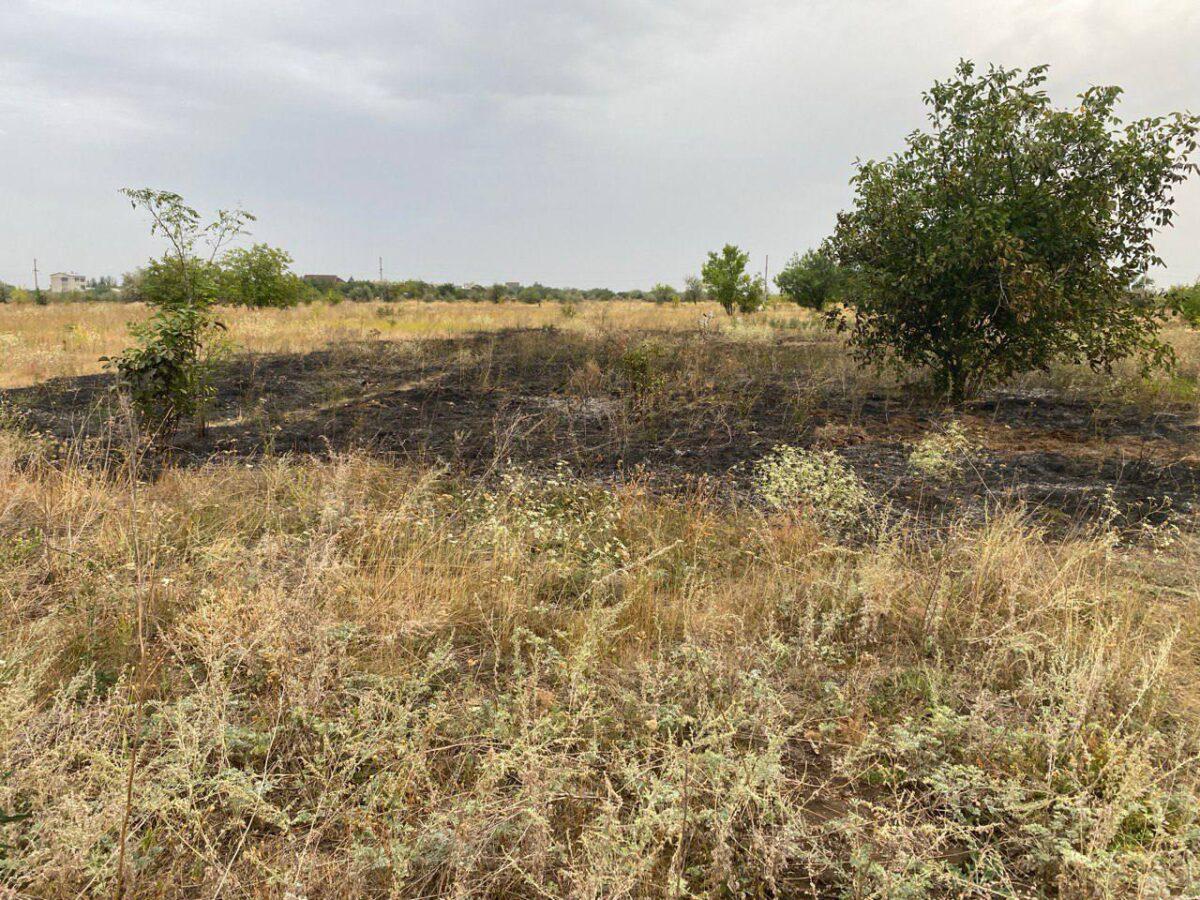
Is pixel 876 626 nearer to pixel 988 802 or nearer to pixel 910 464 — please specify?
pixel 988 802

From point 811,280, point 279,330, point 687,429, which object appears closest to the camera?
point 687,429

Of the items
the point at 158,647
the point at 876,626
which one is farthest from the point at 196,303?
the point at 876,626

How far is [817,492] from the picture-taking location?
4.57m

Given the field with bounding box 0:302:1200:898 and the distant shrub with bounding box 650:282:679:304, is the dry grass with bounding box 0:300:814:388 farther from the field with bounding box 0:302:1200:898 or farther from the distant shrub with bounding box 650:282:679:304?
the distant shrub with bounding box 650:282:679:304

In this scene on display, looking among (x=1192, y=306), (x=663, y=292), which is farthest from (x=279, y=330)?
(x=663, y=292)

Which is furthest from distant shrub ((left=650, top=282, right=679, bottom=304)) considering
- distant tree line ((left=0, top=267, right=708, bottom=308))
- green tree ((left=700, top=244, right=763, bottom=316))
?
green tree ((left=700, top=244, right=763, bottom=316))

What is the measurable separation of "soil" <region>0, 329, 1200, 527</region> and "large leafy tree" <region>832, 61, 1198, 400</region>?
42.6 inches

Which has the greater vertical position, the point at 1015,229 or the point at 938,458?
the point at 1015,229

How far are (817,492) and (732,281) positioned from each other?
26127mm

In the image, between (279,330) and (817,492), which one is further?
(279,330)

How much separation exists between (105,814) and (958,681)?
9.54 feet

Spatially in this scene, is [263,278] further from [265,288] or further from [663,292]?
[663,292]

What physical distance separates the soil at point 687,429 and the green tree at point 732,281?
1865 centimetres

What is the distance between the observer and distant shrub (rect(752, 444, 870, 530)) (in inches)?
173
